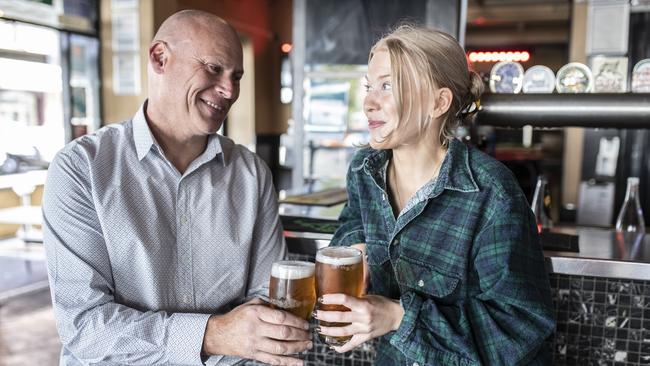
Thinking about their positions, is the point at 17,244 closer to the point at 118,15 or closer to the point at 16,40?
the point at 16,40

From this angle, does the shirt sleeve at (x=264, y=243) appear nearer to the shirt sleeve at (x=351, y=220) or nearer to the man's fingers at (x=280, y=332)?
the shirt sleeve at (x=351, y=220)

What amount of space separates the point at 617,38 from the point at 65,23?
18.9 ft

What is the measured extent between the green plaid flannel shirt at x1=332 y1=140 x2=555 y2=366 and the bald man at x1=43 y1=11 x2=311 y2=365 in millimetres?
302

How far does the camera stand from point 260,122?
33.2ft

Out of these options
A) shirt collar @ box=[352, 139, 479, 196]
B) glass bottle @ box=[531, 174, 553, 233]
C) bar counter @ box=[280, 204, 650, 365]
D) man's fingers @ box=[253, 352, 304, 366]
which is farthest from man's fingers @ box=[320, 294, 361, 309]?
glass bottle @ box=[531, 174, 553, 233]

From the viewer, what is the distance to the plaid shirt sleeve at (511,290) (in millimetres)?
1232

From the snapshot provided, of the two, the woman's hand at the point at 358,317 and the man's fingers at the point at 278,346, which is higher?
the woman's hand at the point at 358,317

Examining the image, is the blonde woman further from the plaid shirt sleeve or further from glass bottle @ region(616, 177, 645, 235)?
glass bottle @ region(616, 177, 645, 235)

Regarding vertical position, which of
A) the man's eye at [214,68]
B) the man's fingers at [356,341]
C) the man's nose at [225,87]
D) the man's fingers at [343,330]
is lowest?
the man's fingers at [356,341]

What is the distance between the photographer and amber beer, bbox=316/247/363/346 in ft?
3.96

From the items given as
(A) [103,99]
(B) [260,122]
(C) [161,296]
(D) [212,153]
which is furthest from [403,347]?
(B) [260,122]

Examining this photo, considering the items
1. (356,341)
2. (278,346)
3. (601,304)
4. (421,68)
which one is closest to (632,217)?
(601,304)

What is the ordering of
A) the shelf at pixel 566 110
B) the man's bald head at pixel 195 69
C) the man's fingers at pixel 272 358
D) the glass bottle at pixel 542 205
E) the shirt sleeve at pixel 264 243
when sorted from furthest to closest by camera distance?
1. the glass bottle at pixel 542 205
2. the shelf at pixel 566 110
3. the shirt sleeve at pixel 264 243
4. the man's bald head at pixel 195 69
5. the man's fingers at pixel 272 358

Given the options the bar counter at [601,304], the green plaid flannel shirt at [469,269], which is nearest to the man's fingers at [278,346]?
the green plaid flannel shirt at [469,269]
